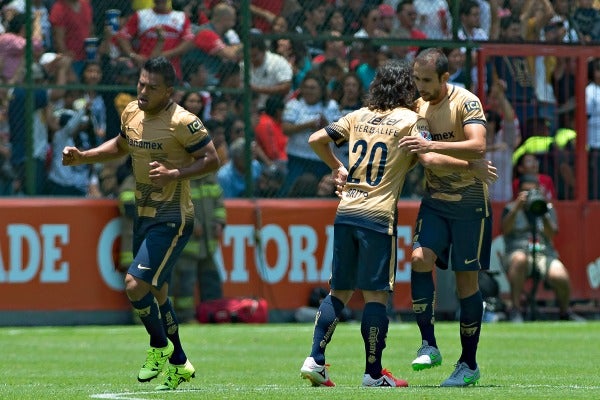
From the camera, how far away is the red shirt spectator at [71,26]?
18484 millimetres

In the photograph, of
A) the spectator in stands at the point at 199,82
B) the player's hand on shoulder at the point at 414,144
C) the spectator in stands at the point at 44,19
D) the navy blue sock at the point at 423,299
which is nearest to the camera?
the player's hand on shoulder at the point at 414,144

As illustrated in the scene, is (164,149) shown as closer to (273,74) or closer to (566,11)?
(273,74)

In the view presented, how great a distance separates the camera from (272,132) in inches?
760

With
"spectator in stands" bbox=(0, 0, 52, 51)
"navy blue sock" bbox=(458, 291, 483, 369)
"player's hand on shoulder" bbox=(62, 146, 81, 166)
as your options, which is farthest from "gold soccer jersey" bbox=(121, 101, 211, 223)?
"spectator in stands" bbox=(0, 0, 52, 51)

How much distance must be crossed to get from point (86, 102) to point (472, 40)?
5294 mm

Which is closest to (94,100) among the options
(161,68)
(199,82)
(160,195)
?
(199,82)

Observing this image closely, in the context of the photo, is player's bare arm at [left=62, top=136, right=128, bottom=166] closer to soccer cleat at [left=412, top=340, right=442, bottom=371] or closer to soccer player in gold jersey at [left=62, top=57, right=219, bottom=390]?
soccer player in gold jersey at [left=62, top=57, right=219, bottom=390]

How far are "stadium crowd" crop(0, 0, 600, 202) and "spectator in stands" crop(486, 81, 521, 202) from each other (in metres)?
0.02

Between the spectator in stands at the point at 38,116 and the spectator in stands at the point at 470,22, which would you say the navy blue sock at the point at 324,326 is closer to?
the spectator in stands at the point at 38,116

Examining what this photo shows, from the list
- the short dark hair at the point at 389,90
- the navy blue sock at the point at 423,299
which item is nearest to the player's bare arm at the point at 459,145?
the short dark hair at the point at 389,90

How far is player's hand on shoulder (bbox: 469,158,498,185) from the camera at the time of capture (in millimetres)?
9828

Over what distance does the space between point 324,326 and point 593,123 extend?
11.5m

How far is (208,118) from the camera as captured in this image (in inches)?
740

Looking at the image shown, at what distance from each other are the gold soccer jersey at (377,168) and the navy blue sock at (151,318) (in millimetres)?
1461
